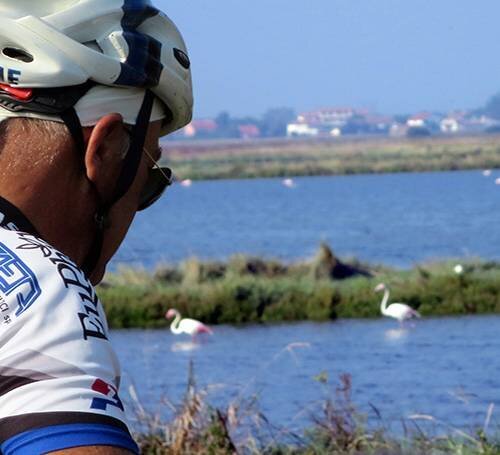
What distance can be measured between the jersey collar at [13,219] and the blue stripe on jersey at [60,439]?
10.8 inches

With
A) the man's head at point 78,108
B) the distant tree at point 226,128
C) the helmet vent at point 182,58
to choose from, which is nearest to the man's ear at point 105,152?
the man's head at point 78,108

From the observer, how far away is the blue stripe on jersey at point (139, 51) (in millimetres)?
1443

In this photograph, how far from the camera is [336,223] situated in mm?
43906

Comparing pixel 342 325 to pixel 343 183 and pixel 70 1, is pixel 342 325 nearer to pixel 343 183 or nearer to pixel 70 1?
pixel 70 1

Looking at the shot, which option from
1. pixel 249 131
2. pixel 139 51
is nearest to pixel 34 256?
pixel 139 51

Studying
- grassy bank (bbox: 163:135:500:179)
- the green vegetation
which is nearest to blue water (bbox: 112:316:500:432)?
the green vegetation

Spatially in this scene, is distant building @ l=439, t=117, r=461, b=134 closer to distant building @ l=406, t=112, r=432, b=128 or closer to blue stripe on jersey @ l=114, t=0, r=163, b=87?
distant building @ l=406, t=112, r=432, b=128

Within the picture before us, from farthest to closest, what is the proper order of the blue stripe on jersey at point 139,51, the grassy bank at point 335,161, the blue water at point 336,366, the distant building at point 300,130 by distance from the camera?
the distant building at point 300,130 < the grassy bank at point 335,161 < the blue water at point 336,366 < the blue stripe on jersey at point 139,51

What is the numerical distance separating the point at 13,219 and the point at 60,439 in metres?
0.31

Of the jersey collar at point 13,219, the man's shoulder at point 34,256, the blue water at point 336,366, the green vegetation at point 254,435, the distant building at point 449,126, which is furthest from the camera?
the distant building at point 449,126

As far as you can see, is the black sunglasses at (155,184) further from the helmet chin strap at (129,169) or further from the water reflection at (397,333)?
the water reflection at (397,333)

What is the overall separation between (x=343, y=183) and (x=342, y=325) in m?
62.5

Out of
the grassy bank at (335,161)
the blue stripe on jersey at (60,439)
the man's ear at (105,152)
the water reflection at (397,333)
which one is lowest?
the grassy bank at (335,161)

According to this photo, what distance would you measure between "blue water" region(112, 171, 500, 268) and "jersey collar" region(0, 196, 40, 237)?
22.6 m
